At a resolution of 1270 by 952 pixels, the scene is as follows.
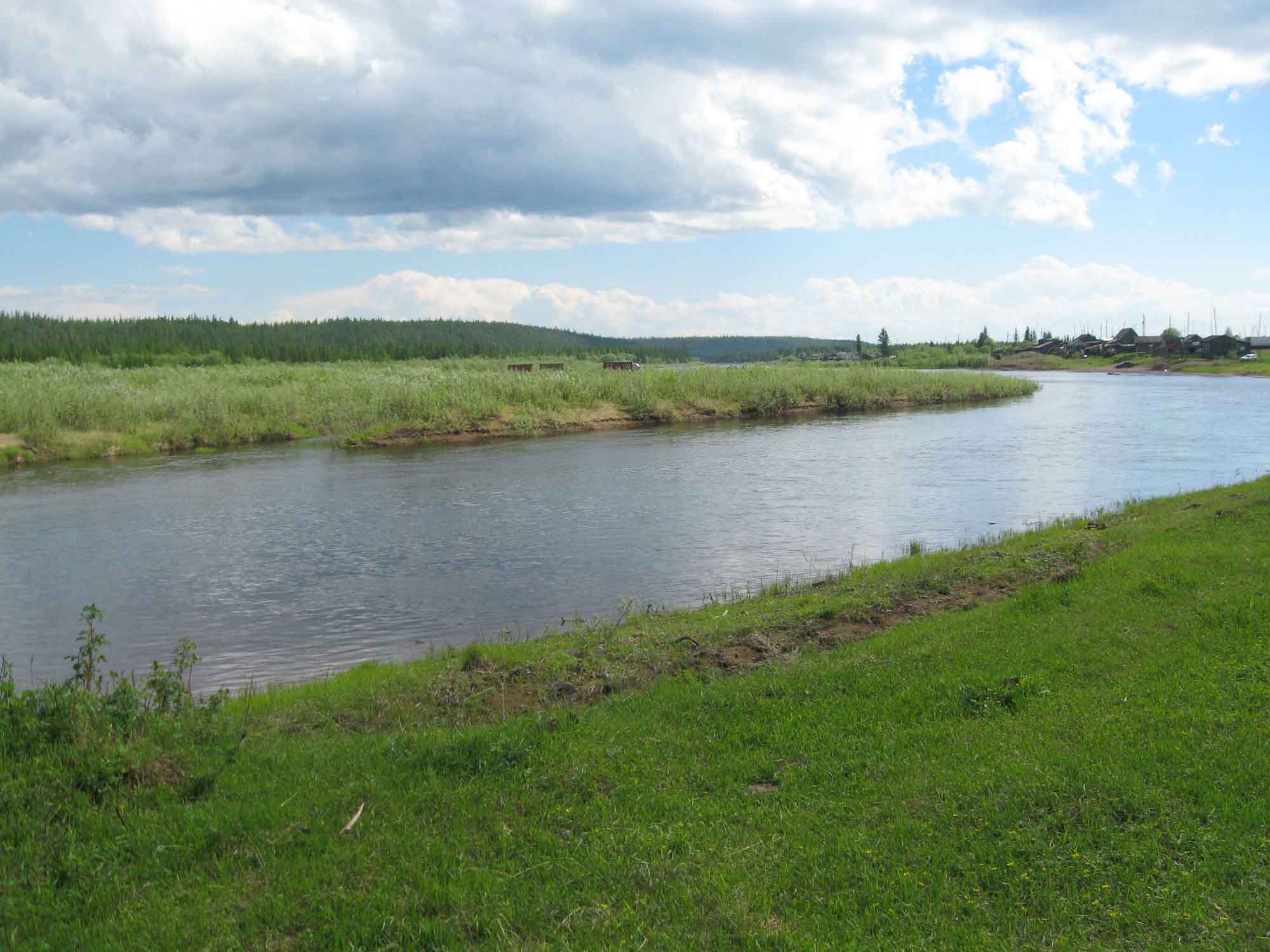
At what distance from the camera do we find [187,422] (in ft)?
123

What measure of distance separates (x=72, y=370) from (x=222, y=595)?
58077 millimetres

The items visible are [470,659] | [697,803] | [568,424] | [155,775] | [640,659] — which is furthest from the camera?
[568,424]

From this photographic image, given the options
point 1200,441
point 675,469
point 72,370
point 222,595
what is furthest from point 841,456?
point 72,370

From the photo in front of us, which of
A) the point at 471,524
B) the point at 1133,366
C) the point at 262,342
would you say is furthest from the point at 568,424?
the point at 262,342

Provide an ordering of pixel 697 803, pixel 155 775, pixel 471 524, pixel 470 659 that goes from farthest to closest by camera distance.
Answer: pixel 471 524
pixel 470 659
pixel 155 775
pixel 697 803

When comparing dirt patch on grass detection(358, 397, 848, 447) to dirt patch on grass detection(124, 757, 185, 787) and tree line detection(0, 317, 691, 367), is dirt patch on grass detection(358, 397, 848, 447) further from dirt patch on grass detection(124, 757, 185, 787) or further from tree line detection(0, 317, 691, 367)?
tree line detection(0, 317, 691, 367)

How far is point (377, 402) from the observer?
1633 inches

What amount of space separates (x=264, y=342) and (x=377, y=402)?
99031 millimetres

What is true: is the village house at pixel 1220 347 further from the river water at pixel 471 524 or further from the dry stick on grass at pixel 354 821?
the dry stick on grass at pixel 354 821

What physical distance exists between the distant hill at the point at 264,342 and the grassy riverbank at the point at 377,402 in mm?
41610

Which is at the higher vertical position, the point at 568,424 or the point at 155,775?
the point at 568,424

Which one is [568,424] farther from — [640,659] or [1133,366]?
[1133,366]

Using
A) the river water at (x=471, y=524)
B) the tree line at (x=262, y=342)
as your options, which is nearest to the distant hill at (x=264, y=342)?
the tree line at (x=262, y=342)

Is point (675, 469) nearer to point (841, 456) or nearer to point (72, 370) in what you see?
point (841, 456)
